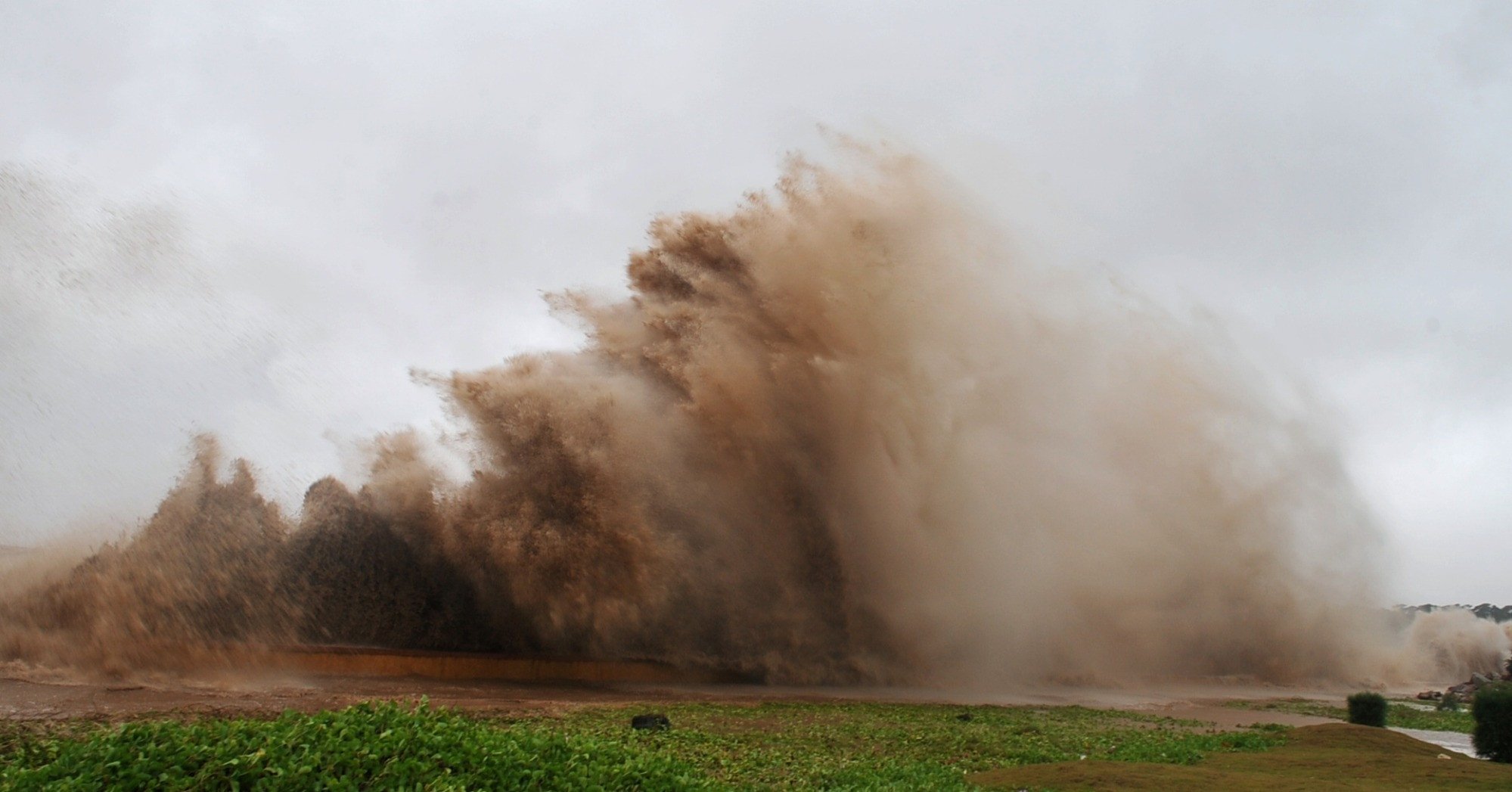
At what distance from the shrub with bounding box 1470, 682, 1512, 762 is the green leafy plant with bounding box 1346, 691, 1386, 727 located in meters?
5.55

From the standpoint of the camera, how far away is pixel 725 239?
2452 centimetres

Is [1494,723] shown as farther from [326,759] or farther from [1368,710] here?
[326,759]

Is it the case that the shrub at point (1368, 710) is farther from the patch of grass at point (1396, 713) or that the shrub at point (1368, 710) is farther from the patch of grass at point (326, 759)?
the patch of grass at point (326, 759)

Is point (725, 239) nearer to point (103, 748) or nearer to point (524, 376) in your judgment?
point (524, 376)

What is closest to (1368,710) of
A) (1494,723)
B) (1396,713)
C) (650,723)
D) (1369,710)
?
(1369,710)

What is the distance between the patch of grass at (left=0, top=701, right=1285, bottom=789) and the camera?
577 cm

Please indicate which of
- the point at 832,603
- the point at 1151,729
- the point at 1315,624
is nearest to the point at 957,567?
the point at 832,603

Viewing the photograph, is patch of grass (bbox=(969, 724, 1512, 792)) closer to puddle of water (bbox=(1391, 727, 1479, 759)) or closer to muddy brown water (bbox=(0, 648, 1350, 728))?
puddle of water (bbox=(1391, 727, 1479, 759))

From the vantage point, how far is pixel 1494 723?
1384 cm

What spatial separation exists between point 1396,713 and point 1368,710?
6610 millimetres

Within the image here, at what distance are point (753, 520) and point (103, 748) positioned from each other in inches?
797

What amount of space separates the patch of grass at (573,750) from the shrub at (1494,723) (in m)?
2.68

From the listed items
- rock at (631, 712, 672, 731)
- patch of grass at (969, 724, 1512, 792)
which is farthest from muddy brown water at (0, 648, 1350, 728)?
patch of grass at (969, 724, 1512, 792)

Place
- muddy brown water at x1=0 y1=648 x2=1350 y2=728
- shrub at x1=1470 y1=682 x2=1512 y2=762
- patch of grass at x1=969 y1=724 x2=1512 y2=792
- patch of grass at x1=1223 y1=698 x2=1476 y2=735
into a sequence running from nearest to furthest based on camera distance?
patch of grass at x1=969 y1=724 x2=1512 y2=792 < muddy brown water at x1=0 y1=648 x2=1350 y2=728 < shrub at x1=1470 y1=682 x2=1512 y2=762 < patch of grass at x1=1223 y1=698 x2=1476 y2=735
